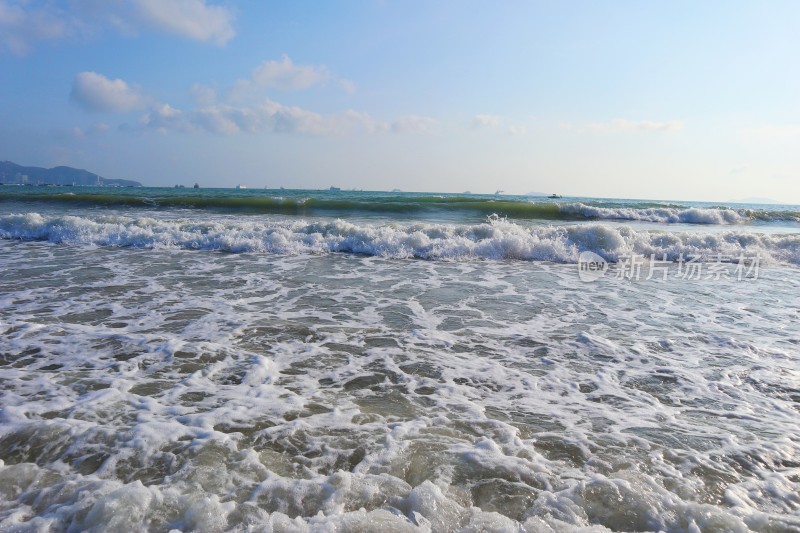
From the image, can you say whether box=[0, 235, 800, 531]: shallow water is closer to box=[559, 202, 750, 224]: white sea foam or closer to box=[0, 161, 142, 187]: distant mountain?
box=[559, 202, 750, 224]: white sea foam

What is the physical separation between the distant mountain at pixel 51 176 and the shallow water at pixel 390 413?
460 feet

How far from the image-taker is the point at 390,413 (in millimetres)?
3402

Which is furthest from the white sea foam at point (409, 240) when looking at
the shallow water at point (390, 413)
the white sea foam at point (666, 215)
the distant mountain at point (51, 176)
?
the distant mountain at point (51, 176)

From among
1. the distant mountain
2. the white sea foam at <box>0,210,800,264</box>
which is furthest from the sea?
the distant mountain

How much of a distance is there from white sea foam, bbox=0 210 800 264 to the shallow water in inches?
212

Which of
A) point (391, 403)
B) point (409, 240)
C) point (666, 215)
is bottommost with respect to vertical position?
point (391, 403)

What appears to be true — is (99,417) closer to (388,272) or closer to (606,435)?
(606,435)

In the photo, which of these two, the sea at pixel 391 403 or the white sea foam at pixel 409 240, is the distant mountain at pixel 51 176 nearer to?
the white sea foam at pixel 409 240

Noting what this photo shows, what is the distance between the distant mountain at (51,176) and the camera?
4917 inches

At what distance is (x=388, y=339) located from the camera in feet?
17.1

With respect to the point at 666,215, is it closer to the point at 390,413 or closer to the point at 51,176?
the point at 390,413

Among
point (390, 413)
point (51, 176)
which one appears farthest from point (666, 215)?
point (51, 176)

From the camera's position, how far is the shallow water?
7.73 feet

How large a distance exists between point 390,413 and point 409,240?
9.65m
